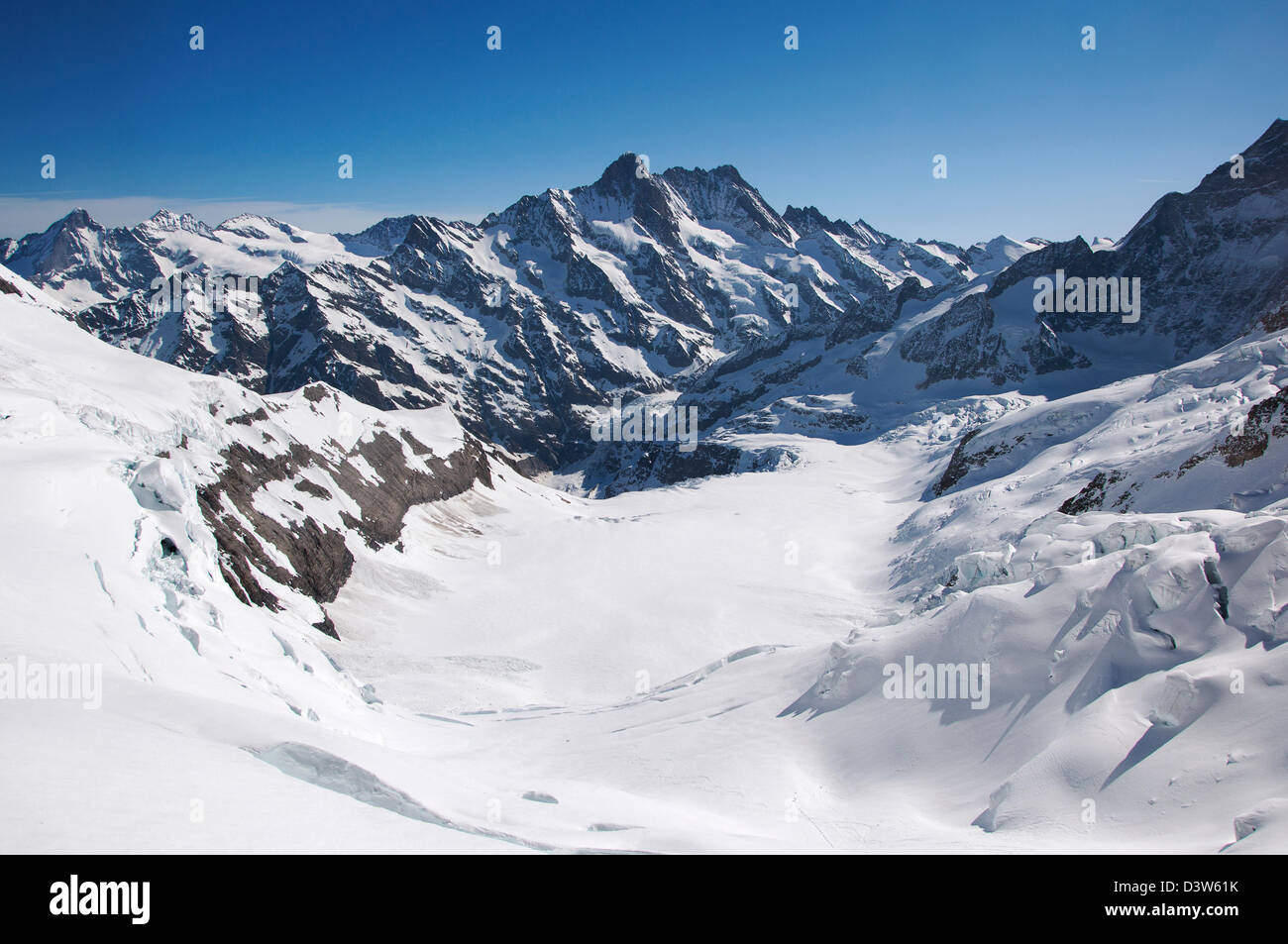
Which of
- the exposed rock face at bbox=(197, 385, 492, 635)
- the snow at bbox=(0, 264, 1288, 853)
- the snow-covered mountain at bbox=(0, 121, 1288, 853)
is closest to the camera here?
the snow at bbox=(0, 264, 1288, 853)

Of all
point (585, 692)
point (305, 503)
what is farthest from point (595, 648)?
point (305, 503)

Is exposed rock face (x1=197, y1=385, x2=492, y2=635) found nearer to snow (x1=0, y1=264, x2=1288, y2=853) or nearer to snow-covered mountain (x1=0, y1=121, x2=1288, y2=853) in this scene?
snow-covered mountain (x1=0, y1=121, x2=1288, y2=853)

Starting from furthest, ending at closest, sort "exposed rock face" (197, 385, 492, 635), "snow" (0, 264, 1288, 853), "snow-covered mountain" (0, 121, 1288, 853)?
"exposed rock face" (197, 385, 492, 635) < "snow-covered mountain" (0, 121, 1288, 853) < "snow" (0, 264, 1288, 853)

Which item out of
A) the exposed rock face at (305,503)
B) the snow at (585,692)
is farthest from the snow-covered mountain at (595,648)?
the exposed rock face at (305,503)

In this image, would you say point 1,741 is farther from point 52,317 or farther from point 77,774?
point 52,317

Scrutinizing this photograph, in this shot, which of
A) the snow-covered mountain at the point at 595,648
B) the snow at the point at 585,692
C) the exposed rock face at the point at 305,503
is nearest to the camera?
the snow at the point at 585,692

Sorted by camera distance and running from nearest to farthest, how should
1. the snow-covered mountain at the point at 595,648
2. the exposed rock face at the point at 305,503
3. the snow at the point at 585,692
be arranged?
1. the snow at the point at 585,692
2. the snow-covered mountain at the point at 595,648
3. the exposed rock face at the point at 305,503

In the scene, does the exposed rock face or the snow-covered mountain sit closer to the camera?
the snow-covered mountain

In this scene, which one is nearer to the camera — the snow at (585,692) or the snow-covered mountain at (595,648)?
the snow at (585,692)

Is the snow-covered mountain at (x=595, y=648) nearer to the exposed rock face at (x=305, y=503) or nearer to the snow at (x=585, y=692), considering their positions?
the snow at (x=585, y=692)

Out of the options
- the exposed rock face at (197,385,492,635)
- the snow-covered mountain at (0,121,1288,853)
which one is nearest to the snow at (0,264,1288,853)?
the snow-covered mountain at (0,121,1288,853)
